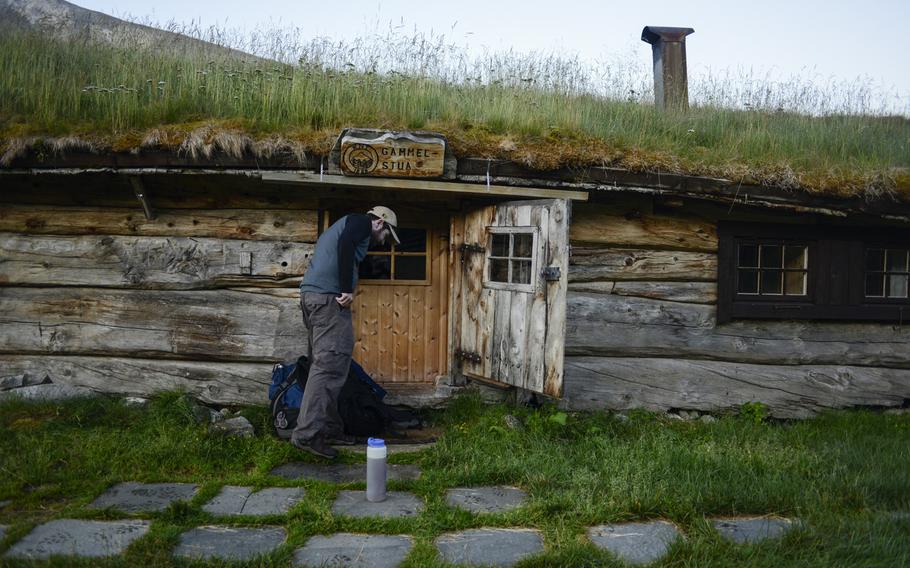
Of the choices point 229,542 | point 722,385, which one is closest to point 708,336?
point 722,385

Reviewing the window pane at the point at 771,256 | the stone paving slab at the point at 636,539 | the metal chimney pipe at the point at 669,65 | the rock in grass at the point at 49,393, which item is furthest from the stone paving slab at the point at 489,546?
the metal chimney pipe at the point at 669,65

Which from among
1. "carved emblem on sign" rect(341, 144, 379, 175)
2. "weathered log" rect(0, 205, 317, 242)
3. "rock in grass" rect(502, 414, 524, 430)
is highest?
"carved emblem on sign" rect(341, 144, 379, 175)

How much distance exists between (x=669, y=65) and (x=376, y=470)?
749cm

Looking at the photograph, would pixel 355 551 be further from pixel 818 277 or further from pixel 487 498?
pixel 818 277

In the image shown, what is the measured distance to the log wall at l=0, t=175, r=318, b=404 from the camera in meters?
6.96

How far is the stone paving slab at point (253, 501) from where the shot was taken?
455 cm

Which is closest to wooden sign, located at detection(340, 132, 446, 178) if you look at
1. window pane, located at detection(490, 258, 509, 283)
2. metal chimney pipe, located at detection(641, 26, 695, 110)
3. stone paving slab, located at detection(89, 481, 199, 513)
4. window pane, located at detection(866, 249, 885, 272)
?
window pane, located at detection(490, 258, 509, 283)

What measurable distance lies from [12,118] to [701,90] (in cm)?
849

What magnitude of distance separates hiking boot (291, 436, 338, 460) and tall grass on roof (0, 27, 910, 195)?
260cm

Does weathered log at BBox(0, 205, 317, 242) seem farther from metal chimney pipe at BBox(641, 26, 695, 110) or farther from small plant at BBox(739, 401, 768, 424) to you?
metal chimney pipe at BBox(641, 26, 695, 110)

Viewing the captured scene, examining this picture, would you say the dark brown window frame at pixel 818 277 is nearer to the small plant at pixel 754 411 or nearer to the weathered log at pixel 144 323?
the small plant at pixel 754 411

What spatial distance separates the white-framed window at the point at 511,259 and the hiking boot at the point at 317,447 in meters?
2.15

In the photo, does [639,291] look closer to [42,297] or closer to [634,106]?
[634,106]

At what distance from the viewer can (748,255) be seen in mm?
7703
